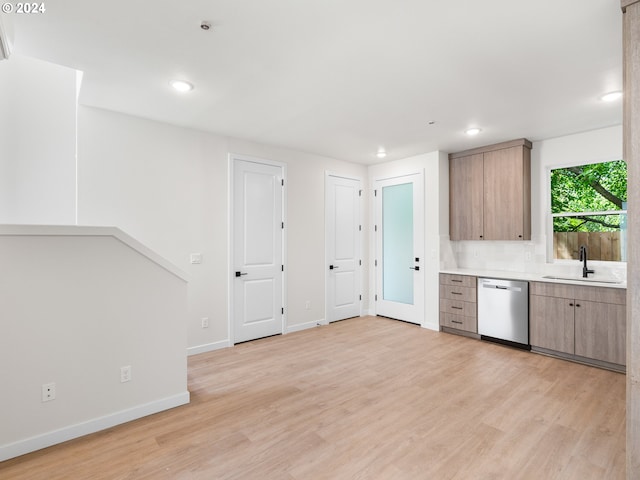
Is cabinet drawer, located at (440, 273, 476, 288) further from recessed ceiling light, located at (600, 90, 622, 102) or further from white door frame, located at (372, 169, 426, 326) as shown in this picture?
recessed ceiling light, located at (600, 90, 622, 102)

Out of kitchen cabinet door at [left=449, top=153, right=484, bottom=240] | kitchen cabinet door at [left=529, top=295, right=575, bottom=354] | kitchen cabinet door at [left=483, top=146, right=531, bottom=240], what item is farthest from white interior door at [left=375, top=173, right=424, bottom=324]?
kitchen cabinet door at [left=529, top=295, right=575, bottom=354]

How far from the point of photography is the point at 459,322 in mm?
4621

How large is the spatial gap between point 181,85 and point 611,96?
12.8 feet

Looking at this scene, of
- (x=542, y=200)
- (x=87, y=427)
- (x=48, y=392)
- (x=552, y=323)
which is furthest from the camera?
(x=542, y=200)

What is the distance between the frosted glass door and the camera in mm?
5312

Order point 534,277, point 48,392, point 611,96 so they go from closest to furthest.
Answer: point 48,392 < point 611,96 < point 534,277

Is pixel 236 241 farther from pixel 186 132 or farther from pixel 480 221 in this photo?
pixel 480 221

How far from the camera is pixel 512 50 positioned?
229 centimetres

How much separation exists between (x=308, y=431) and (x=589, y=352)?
3208mm

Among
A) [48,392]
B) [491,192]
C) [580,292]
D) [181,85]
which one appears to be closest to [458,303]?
[580,292]

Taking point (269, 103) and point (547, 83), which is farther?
point (269, 103)

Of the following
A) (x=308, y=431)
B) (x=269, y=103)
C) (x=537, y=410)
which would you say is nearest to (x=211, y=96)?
(x=269, y=103)

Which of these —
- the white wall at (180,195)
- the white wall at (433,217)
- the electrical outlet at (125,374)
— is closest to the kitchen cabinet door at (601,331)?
the white wall at (433,217)

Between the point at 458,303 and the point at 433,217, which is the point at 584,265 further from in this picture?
the point at 433,217
